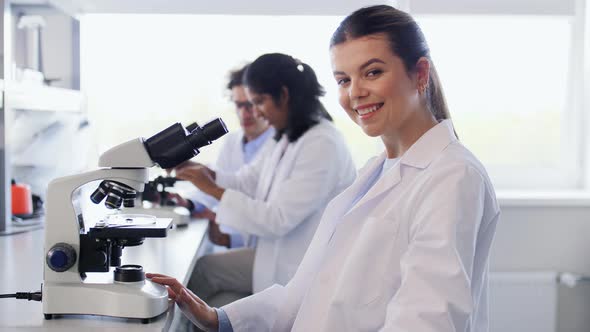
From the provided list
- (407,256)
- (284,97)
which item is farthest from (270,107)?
(407,256)

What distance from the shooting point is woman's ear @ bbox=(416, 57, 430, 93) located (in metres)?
1.42

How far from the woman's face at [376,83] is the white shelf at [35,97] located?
4.58 feet

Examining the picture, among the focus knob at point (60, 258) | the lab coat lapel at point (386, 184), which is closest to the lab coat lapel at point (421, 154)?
the lab coat lapel at point (386, 184)

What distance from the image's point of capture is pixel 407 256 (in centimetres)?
120

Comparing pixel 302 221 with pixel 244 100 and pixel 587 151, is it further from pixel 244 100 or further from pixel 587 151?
pixel 587 151

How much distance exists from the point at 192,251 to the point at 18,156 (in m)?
1.03

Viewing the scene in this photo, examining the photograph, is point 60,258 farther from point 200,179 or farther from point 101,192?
point 200,179

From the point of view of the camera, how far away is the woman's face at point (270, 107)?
105 inches

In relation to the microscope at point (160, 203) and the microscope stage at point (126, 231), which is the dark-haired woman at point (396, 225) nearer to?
the microscope stage at point (126, 231)

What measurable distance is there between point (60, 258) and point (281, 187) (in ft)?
4.17

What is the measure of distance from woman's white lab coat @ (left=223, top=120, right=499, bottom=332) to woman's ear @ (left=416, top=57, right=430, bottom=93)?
0.31ft

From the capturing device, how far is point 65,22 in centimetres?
321

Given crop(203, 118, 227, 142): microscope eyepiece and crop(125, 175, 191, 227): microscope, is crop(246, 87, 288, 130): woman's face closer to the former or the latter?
crop(125, 175, 191, 227): microscope

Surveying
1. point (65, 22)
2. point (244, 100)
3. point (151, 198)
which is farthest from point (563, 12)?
point (65, 22)
